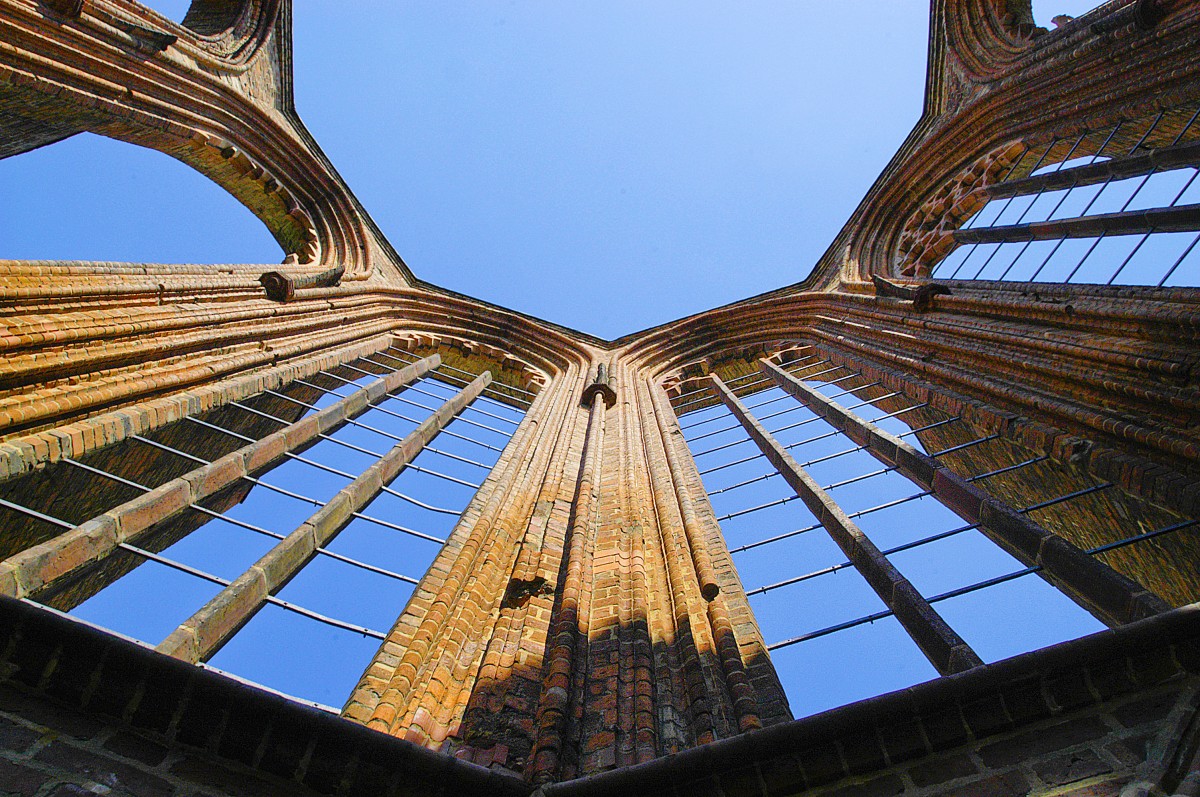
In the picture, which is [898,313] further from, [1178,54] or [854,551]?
[854,551]

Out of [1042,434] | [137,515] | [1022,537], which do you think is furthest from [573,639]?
[1042,434]

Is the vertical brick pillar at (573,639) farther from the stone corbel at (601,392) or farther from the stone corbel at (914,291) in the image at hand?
the stone corbel at (914,291)

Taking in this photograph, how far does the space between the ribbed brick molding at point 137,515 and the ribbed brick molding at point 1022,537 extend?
214 inches

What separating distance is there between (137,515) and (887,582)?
4608 millimetres

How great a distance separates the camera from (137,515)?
530 centimetres

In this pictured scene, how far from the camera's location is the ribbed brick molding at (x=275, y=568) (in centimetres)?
439

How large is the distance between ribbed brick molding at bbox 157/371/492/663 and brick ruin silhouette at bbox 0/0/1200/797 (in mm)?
36

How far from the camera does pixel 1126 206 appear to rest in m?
8.51

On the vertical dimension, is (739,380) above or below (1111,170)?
below

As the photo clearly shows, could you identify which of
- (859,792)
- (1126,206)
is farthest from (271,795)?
(1126,206)

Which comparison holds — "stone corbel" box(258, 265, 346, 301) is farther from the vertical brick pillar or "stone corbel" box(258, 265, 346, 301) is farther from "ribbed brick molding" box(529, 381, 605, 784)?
"ribbed brick molding" box(529, 381, 605, 784)

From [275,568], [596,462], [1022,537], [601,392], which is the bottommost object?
[275,568]

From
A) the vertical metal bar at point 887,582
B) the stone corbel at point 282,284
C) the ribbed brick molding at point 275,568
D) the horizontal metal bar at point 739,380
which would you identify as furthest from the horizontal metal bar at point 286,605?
the horizontal metal bar at point 739,380

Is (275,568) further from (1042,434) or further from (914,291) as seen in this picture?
(914,291)
